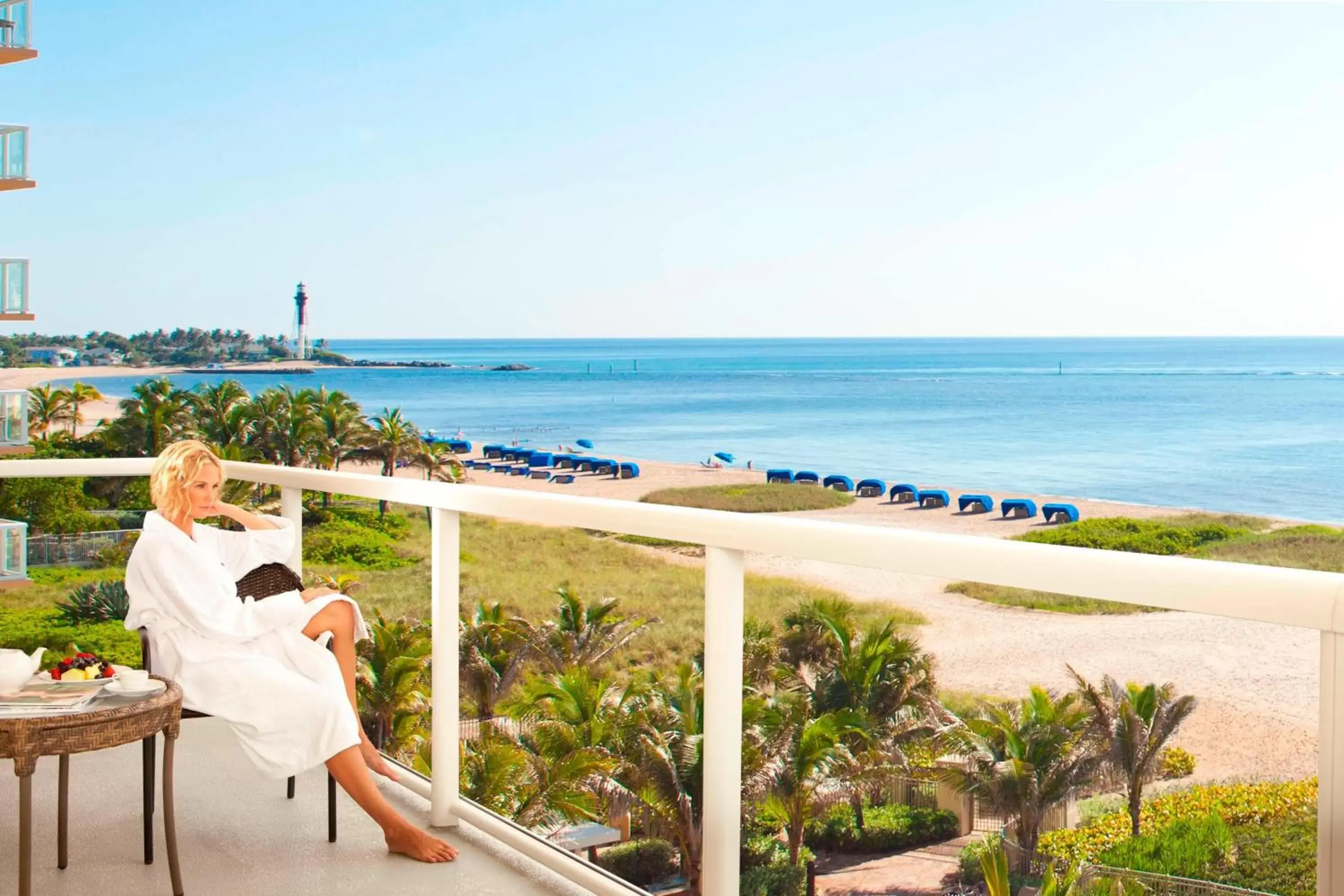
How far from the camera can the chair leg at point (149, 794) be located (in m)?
2.98

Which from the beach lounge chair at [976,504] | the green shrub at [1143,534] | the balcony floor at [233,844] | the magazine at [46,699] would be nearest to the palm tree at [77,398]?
the beach lounge chair at [976,504]

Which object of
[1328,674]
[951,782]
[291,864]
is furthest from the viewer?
[291,864]

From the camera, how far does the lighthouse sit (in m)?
58.1

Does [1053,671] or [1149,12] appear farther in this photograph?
Result: [1149,12]

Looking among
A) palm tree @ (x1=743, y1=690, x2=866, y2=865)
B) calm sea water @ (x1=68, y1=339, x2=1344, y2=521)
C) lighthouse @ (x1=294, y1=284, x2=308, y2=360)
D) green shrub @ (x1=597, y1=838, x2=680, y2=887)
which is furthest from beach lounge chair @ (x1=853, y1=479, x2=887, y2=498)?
palm tree @ (x1=743, y1=690, x2=866, y2=865)

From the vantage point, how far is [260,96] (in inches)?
2196

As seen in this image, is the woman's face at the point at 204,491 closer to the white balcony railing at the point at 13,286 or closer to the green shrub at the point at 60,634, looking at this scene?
the white balcony railing at the point at 13,286

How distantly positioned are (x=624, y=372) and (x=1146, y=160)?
28.4 m

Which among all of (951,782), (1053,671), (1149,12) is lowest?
(1053,671)

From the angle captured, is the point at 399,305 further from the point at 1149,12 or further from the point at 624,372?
the point at 1149,12

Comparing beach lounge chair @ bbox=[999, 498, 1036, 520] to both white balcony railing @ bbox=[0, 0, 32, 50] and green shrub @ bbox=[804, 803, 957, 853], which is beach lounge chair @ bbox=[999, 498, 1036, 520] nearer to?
white balcony railing @ bbox=[0, 0, 32, 50]

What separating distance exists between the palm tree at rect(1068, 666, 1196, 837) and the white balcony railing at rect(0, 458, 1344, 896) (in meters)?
0.33

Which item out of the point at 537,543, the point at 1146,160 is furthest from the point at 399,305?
the point at 1146,160

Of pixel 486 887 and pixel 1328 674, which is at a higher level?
pixel 1328 674
